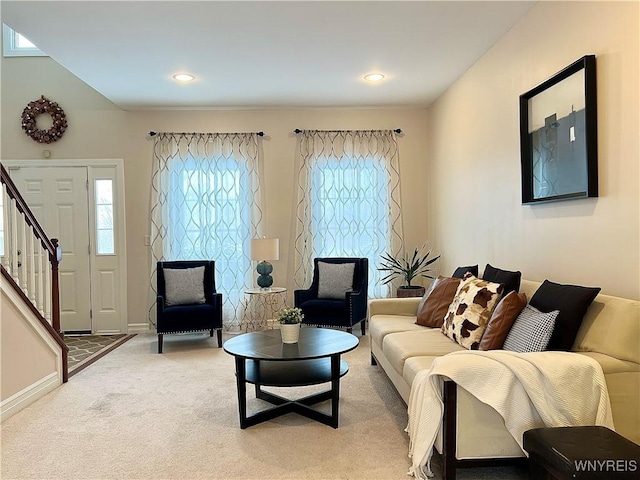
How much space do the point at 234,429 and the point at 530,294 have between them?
1989mm

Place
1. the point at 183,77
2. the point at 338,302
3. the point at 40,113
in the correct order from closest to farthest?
the point at 183,77, the point at 338,302, the point at 40,113

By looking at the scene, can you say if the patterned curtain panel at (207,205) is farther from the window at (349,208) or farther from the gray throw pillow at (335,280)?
the gray throw pillow at (335,280)

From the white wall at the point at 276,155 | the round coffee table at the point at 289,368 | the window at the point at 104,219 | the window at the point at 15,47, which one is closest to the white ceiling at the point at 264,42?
the white wall at the point at 276,155

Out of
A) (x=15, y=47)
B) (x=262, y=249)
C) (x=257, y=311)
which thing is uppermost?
(x=15, y=47)

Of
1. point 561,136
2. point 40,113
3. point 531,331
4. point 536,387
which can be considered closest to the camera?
point 536,387

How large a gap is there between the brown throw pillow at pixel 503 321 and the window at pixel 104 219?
15.4 ft

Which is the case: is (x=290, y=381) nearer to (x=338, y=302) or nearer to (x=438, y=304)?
(x=438, y=304)

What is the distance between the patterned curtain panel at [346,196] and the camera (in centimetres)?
588

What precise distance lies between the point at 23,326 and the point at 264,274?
251 centimetres

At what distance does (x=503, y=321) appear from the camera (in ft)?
8.89

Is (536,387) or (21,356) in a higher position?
(536,387)

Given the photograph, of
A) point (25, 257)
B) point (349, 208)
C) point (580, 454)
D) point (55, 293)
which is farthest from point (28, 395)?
point (349, 208)

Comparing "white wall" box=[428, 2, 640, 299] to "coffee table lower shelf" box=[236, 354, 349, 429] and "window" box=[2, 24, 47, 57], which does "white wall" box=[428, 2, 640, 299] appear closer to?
"coffee table lower shelf" box=[236, 354, 349, 429]

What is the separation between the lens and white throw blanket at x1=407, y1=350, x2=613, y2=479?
2.05m
